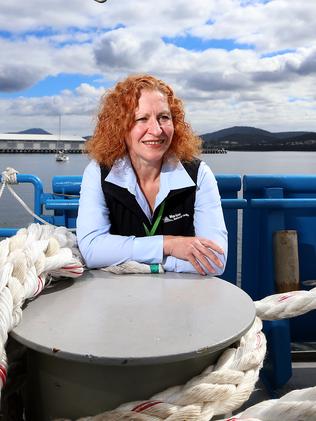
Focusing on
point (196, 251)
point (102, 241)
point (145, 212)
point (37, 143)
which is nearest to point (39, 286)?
point (102, 241)

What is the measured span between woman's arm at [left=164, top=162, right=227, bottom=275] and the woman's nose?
0.28 meters

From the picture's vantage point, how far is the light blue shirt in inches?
74.9

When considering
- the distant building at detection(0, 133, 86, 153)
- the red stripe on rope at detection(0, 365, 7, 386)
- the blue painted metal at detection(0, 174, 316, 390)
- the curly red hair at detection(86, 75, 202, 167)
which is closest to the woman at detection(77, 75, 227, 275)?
the curly red hair at detection(86, 75, 202, 167)

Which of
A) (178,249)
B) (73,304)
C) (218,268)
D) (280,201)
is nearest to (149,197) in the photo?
(178,249)

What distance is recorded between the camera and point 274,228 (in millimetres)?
3189

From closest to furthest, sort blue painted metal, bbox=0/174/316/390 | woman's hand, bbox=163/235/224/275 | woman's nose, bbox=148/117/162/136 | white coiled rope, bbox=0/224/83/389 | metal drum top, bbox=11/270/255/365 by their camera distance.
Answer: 1. metal drum top, bbox=11/270/255/365
2. white coiled rope, bbox=0/224/83/389
3. woman's hand, bbox=163/235/224/275
4. woman's nose, bbox=148/117/162/136
5. blue painted metal, bbox=0/174/316/390

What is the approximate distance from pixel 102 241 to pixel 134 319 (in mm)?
660

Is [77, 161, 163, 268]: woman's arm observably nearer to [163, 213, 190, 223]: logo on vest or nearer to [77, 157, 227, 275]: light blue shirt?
[77, 157, 227, 275]: light blue shirt

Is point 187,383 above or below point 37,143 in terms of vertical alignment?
below

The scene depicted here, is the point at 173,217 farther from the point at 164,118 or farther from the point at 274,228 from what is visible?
the point at 274,228

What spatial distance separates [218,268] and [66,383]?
0.80m

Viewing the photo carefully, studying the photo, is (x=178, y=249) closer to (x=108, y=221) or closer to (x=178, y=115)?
(x=108, y=221)

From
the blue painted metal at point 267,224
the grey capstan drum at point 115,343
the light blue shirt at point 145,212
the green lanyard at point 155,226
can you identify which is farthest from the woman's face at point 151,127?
the blue painted metal at point 267,224

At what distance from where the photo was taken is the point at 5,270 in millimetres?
1398
